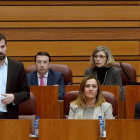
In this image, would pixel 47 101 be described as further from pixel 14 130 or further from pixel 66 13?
pixel 66 13

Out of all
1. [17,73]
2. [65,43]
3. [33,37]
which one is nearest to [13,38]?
[33,37]

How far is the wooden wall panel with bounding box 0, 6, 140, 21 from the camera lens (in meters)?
5.38

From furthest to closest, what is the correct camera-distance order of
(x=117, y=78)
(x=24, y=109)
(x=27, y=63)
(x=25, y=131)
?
(x=27, y=63), (x=117, y=78), (x=24, y=109), (x=25, y=131)

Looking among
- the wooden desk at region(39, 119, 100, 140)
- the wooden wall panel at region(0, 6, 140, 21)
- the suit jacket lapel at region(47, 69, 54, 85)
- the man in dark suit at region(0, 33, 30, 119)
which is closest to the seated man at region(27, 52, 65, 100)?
the suit jacket lapel at region(47, 69, 54, 85)

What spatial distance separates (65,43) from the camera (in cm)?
541

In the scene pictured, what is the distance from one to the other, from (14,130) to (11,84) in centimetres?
30

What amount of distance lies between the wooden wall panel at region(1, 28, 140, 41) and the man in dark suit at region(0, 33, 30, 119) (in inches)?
95.2

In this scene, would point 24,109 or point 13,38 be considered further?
point 13,38

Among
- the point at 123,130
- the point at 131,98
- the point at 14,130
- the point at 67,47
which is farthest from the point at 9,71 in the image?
the point at 67,47

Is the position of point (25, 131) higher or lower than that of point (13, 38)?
lower

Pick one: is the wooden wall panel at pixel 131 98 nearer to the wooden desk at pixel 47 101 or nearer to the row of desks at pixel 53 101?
the row of desks at pixel 53 101

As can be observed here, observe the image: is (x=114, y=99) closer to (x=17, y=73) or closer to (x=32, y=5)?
(x=17, y=73)

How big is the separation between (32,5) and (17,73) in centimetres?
253

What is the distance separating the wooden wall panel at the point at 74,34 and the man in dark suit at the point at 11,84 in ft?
7.93
